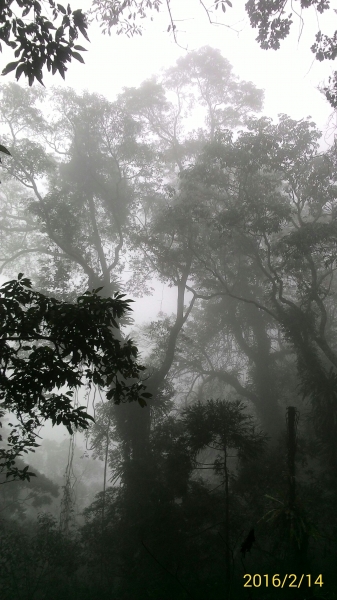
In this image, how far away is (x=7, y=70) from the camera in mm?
3299

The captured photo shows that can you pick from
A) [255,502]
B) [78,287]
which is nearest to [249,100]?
[78,287]

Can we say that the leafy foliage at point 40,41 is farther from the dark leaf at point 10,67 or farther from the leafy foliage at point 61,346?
the leafy foliage at point 61,346

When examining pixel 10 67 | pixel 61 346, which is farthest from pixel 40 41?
pixel 61 346

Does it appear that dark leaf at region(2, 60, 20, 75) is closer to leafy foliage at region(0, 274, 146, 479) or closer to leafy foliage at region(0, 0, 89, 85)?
leafy foliage at region(0, 0, 89, 85)

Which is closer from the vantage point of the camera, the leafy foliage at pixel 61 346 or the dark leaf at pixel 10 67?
the dark leaf at pixel 10 67

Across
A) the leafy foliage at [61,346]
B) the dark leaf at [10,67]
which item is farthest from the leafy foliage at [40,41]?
the leafy foliage at [61,346]

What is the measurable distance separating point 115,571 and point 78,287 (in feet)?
31.5

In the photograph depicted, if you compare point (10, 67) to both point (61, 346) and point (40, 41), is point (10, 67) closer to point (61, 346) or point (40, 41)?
point (40, 41)

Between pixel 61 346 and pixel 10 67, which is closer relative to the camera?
pixel 10 67

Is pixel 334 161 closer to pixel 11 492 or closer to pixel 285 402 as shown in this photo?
pixel 285 402

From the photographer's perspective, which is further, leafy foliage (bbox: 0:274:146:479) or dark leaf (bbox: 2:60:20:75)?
leafy foliage (bbox: 0:274:146:479)

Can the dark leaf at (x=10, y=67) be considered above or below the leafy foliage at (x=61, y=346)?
above

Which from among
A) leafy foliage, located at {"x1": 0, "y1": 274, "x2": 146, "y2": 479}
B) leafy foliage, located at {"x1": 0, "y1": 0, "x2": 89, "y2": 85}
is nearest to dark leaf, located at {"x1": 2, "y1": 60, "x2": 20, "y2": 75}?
leafy foliage, located at {"x1": 0, "y1": 0, "x2": 89, "y2": 85}

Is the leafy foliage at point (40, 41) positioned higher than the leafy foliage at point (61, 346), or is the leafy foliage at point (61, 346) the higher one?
the leafy foliage at point (40, 41)
